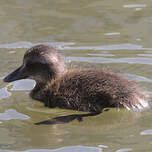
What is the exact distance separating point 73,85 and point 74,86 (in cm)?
2

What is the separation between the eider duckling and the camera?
6.94m

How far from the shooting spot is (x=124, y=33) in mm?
9820

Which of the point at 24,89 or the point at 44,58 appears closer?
the point at 44,58

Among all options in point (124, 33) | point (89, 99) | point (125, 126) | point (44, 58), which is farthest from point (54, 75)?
point (124, 33)

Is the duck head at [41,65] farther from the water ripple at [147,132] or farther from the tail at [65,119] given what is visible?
the water ripple at [147,132]

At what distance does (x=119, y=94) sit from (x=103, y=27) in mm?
3383

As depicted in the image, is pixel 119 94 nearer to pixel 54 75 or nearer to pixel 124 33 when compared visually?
pixel 54 75

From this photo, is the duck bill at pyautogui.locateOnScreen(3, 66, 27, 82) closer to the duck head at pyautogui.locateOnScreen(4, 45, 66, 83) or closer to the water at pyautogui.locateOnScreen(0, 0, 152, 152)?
the duck head at pyautogui.locateOnScreen(4, 45, 66, 83)

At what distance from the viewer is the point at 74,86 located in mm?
7180

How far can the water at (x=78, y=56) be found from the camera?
20.8 feet

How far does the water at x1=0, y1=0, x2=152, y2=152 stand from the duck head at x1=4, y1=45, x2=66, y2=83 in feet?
0.88

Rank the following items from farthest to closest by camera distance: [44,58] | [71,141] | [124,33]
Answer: [124,33] → [44,58] → [71,141]

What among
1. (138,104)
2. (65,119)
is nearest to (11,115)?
(65,119)

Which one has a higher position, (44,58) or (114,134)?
(44,58)
